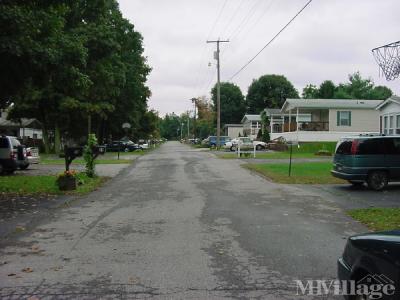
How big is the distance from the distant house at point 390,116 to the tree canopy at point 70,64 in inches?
713

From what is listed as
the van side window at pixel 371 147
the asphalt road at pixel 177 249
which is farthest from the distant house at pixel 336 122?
the asphalt road at pixel 177 249

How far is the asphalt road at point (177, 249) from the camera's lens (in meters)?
6.07

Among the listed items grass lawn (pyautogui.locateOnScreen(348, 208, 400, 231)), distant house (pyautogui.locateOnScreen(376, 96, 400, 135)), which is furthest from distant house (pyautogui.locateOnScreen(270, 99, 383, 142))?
grass lawn (pyautogui.locateOnScreen(348, 208, 400, 231))

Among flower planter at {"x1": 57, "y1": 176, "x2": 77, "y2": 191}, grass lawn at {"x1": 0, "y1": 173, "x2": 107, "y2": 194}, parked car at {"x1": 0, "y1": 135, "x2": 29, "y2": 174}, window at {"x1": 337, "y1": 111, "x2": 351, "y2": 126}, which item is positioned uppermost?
window at {"x1": 337, "y1": 111, "x2": 351, "y2": 126}

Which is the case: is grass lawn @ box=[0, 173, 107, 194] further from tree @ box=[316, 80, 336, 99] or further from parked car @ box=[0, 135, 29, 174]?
tree @ box=[316, 80, 336, 99]

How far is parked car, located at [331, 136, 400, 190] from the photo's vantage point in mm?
17359

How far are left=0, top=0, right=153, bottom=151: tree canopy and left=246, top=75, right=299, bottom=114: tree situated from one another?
35.2 metres

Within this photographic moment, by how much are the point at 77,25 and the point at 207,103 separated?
82.8 meters

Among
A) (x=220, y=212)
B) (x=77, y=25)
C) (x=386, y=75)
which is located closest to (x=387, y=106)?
(x=77, y=25)

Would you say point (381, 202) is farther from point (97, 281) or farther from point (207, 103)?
point (207, 103)

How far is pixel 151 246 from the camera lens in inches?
332

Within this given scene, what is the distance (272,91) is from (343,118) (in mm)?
52279

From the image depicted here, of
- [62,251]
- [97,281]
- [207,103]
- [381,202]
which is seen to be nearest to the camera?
[97,281]

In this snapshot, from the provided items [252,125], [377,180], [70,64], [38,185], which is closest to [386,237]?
[377,180]
